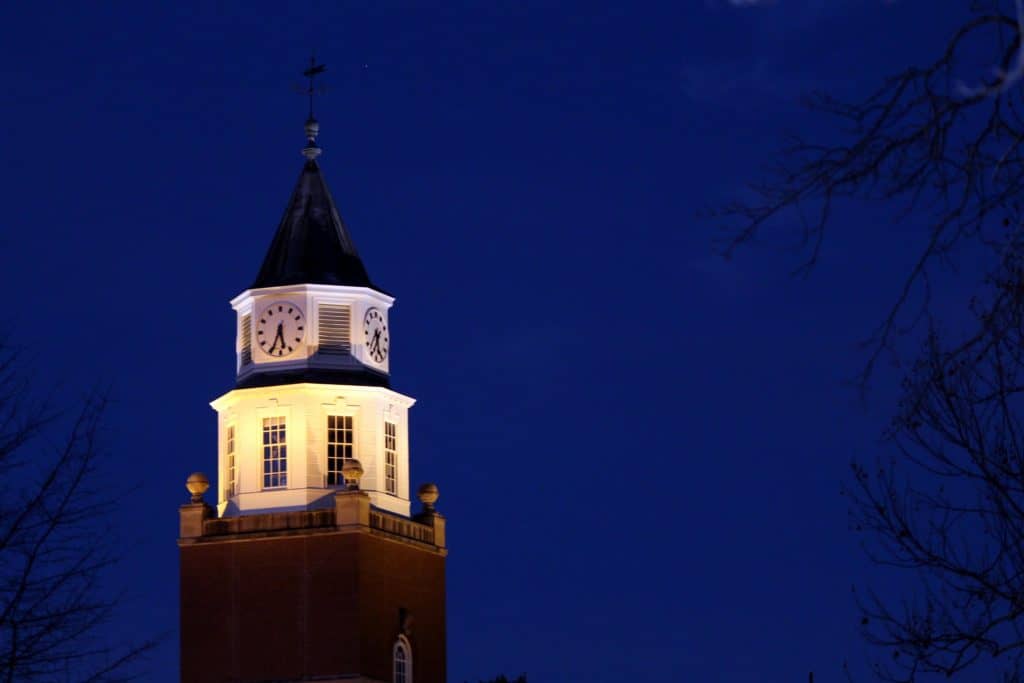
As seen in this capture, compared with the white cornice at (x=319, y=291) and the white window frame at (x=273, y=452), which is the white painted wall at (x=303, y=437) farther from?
the white cornice at (x=319, y=291)

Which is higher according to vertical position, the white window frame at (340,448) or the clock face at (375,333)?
the clock face at (375,333)

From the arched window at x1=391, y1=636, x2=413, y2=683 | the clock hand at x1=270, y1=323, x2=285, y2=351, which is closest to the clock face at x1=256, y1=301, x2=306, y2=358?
the clock hand at x1=270, y1=323, x2=285, y2=351

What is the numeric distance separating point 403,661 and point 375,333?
8874 millimetres

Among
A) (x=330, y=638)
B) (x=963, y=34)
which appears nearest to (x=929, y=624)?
(x=963, y=34)

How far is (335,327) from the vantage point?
6938 centimetres

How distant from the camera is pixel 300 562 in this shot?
2648 inches

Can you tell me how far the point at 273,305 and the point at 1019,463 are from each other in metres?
43.3

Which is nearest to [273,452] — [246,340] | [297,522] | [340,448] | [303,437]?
[303,437]

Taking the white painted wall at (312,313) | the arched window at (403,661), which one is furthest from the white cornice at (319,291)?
the arched window at (403,661)

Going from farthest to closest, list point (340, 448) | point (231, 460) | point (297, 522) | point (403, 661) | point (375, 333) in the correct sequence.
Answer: point (375, 333)
point (231, 460)
point (403, 661)
point (340, 448)
point (297, 522)

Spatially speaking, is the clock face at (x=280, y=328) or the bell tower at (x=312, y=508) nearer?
the bell tower at (x=312, y=508)

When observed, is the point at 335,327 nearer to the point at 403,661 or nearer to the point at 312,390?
the point at 312,390

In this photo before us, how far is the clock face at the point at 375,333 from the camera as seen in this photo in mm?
69562

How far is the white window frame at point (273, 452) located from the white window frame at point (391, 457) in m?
2.80
